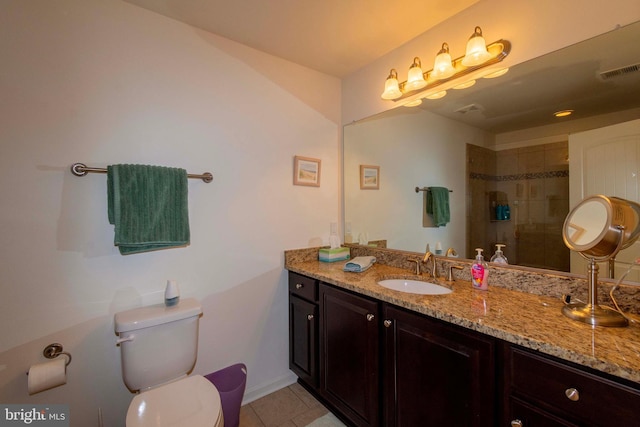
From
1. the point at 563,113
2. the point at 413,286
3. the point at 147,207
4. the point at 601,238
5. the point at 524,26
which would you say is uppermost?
the point at 524,26

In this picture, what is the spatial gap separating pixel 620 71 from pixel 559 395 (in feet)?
4.16

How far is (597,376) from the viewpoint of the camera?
757mm

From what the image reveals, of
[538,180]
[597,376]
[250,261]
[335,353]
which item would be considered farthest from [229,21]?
[597,376]

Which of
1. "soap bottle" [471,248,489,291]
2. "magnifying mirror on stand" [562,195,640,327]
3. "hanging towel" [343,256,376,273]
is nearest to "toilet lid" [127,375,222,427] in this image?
"hanging towel" [343,256,376,273]

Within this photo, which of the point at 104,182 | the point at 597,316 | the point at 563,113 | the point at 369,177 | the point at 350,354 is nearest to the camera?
the point at 597,316

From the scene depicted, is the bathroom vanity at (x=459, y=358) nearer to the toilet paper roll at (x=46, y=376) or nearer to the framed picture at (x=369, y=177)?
the framed picture at (x=369, y=177)

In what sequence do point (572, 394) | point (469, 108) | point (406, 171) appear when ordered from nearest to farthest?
point (572, 394) < point (469, 108) < point (406, 171)

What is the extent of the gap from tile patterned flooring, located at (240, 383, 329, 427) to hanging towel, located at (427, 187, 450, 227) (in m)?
1.43

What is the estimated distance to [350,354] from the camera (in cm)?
150

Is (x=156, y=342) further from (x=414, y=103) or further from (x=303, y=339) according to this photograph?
(x=414, y=103)

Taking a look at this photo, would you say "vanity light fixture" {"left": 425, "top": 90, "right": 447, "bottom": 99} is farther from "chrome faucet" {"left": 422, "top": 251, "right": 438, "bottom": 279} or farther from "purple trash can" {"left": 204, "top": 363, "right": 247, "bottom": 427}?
"purple trash can" {"left": 204, "top": 363, "right": 247, "bottom": 427}

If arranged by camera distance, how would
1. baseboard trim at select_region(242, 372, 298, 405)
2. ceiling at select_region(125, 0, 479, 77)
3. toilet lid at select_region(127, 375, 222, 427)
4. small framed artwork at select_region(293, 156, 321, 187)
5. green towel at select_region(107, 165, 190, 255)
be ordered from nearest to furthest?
1. toilet lid at select_region(127, 375, 222, 427)
2. green towel at select_region(107, 165, 190, 255)
3. ceiling at select_region(125, 0, 479, 77)
4. baseboard trim at select_region(242, 372, 298, 405)
5. small framed artwork at select_region(293, 156, 321, 187)

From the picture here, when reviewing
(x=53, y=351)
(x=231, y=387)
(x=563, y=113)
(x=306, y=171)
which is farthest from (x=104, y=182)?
(x=563, y=113)

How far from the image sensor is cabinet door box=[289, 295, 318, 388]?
177 cm
